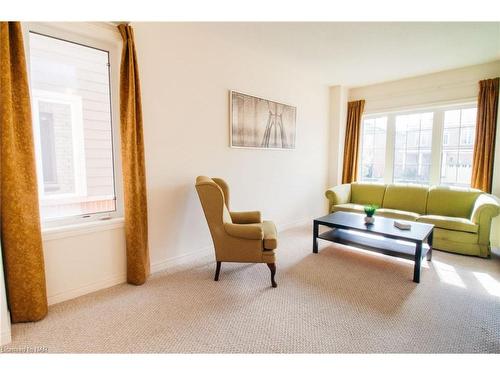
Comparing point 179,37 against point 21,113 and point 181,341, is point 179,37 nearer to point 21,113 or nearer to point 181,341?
point 21,113

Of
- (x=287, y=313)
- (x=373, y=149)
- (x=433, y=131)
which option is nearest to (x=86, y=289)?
(x=287, y=313)

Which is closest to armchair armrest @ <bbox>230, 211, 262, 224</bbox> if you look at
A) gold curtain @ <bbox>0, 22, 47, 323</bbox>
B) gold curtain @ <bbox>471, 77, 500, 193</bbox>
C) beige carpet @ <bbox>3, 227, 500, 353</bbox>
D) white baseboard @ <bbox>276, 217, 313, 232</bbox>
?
beige carpet @ <bbox>3, 227, 500, 353</bbox>

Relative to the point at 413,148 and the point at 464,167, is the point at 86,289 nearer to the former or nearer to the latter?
the point at 413,148

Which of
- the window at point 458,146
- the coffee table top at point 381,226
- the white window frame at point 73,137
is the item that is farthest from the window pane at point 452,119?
the white window frame at point 73,137

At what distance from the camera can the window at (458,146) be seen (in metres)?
3.89

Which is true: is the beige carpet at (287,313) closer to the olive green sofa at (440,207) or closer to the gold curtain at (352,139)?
the olive green sofa at (440,207)

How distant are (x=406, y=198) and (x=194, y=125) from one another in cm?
353

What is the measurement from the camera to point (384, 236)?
2604 mm

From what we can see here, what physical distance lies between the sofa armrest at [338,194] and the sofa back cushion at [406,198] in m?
0.62
